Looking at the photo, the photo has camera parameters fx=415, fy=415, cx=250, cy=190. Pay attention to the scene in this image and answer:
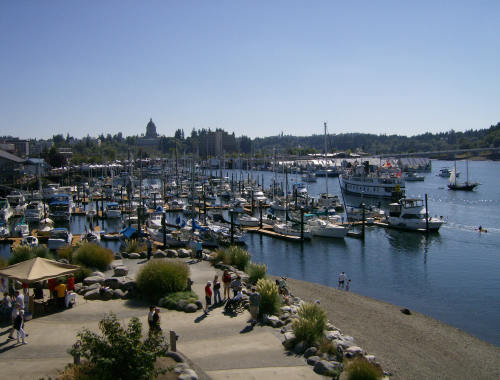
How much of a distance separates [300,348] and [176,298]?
5453mm

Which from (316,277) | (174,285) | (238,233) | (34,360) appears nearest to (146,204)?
(238,233)

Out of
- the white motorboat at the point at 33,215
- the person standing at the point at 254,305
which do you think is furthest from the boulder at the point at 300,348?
the white motorboat at the point at 33,215

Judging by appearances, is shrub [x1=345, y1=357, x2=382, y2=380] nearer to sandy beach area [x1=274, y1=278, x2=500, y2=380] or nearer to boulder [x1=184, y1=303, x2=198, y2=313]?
sandy beach area [x1=274, y1=278, x2=500, y2=380]

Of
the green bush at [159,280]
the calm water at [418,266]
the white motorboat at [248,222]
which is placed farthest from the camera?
the white motorboat at [248,222]

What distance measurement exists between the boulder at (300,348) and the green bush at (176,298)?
4802mm

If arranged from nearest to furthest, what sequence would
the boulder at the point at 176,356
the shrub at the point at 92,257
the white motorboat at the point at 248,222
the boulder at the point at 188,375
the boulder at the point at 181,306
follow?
the boulder at the point at 188,375 < the boulder at the point at 176,356 < the boulder at the point at 181,306 < the shrub at the point at 92,257 < the white motorboat at the point at 248,222

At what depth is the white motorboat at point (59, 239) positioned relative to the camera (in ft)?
119

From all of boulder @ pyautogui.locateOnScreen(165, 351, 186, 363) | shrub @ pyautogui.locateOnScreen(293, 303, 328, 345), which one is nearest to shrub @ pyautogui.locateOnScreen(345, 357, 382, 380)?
shrub @ pyautogui.locateOnScreen(293, 303, 328, 345)

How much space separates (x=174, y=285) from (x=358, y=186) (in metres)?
72.0

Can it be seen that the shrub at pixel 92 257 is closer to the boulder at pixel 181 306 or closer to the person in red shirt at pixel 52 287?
the person in red shirt at pixel 52 287

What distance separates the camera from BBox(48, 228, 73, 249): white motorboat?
36188 millimetres

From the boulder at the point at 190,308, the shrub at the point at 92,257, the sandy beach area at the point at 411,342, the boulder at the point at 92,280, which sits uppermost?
the shrub at the point at 92,257

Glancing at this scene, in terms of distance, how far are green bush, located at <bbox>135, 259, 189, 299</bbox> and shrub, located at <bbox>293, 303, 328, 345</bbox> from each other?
208 inches

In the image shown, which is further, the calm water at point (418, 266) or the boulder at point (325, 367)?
the calm water at point (418, 266)
